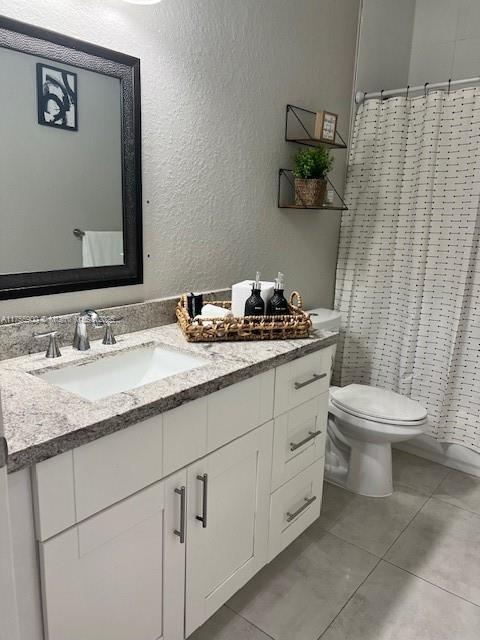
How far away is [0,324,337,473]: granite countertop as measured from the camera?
92 centimetres

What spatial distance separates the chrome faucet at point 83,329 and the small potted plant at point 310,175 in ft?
3.93

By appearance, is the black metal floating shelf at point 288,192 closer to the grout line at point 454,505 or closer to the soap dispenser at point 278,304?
the soap dispenser at point 278,304

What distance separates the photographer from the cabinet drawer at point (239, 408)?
131 centimetres

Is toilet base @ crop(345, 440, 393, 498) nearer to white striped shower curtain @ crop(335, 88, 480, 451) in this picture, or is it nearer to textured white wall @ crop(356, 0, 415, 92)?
white striped shower curtain @ crop(335, 88, 480, 451)

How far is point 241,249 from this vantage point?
2133mm

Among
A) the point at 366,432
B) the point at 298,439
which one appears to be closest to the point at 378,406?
the point at 366,432

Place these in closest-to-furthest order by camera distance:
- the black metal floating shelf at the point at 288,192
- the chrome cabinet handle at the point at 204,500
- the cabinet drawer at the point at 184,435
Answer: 1. the cabinet drawer at the point at 184,435
2. the chrome cabinet handle at the point at 204,500
3. the black metal floating shelf at the point at 288,192

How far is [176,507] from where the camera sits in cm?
123

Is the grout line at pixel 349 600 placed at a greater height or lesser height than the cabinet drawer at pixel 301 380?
lesser

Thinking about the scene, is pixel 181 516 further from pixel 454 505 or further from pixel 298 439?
pixel 454 505

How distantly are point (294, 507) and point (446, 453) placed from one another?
4.15ft

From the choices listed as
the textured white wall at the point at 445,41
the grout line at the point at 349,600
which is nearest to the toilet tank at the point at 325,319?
the grout line at the point at 349,600

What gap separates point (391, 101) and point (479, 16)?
2.09ft

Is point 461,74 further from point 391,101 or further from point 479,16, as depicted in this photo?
point 391,101
